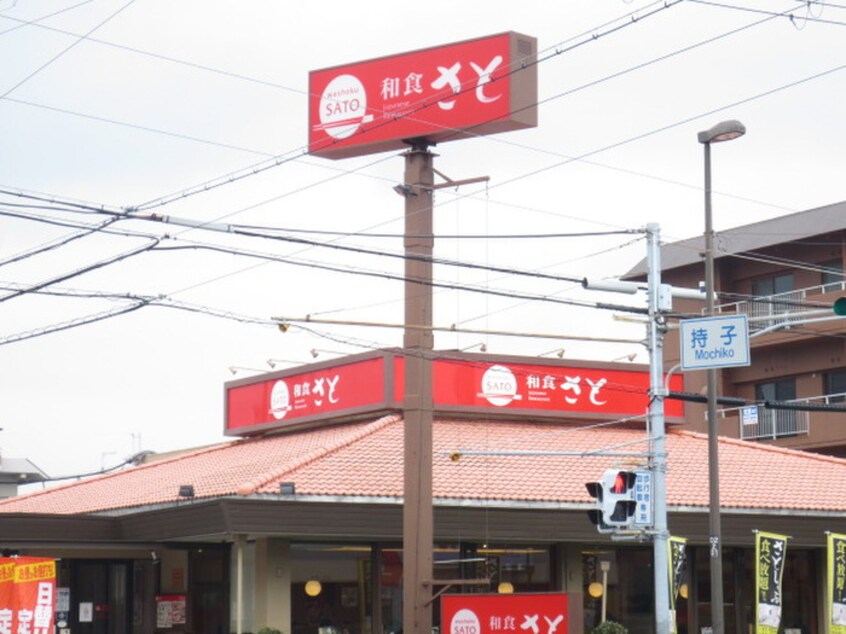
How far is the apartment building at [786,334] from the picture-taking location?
177 ft

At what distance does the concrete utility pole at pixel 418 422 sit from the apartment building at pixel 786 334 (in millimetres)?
28916

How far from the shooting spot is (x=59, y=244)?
64.8 ft

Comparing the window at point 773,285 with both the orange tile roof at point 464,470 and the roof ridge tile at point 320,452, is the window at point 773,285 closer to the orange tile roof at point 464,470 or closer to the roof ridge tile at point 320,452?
the orange tile roof at point 464,470

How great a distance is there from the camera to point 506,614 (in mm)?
24016

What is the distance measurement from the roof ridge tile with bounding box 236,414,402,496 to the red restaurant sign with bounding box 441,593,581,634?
5.70 m

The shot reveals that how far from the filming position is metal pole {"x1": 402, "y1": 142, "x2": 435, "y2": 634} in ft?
80.2

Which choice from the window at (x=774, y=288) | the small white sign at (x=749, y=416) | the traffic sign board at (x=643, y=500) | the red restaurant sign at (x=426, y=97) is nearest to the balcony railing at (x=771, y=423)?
the small white sign at (x=749, y=416)

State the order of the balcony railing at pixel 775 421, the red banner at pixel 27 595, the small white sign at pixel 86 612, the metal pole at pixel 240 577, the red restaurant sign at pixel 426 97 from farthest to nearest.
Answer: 1. the balcony railing at pixel 775 421
2. the small white sign at pixel 86 612
3. the red restaurant sign at pixel 426 97
4. the metal pole at pixel 240 577
5. the red banner at pixel 27 595

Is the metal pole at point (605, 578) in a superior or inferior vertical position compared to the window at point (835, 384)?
inferior

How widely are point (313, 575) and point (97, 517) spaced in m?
5.15

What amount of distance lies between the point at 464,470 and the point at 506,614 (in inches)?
330

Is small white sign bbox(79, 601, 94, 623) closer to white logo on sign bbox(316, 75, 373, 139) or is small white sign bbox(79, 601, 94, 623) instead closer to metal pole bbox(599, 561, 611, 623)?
metal pole bbox(599, 561, 611, 623)

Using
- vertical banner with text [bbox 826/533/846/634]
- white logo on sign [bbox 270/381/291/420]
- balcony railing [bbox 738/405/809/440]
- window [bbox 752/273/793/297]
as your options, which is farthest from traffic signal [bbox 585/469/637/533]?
window [bbox 752/273/793/297]

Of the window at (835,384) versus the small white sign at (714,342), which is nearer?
the small white sign at (714,342)
